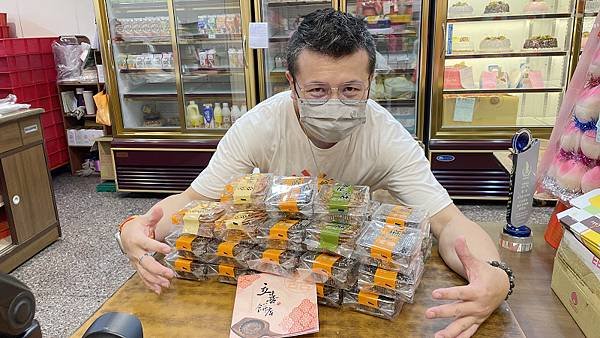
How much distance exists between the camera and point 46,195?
326 cm

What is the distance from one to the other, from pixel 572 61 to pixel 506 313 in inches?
128

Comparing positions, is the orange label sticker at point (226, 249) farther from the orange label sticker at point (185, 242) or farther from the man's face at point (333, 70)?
the man's face at point (333, 70)

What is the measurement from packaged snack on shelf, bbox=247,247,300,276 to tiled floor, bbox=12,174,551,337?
170 centimetres

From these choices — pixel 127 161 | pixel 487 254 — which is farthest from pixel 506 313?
pixel 127 161

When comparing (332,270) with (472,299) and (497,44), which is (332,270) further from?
(497,44)

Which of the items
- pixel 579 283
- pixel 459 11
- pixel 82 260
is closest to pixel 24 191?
pixel 82 260

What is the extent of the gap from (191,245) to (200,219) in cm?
7

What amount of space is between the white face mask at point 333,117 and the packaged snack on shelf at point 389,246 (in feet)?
1.62

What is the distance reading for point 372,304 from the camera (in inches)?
38.1

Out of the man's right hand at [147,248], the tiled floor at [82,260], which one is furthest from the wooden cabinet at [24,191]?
the man's right hand at [147,248]

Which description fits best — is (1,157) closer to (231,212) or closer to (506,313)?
(231,212)

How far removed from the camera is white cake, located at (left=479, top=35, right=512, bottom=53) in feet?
12.5

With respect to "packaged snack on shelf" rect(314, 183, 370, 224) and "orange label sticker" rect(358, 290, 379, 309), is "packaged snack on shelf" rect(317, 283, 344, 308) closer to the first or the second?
"orange label sticker" rect(358, 290, 379, 309)

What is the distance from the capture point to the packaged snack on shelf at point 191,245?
112 centimetres
